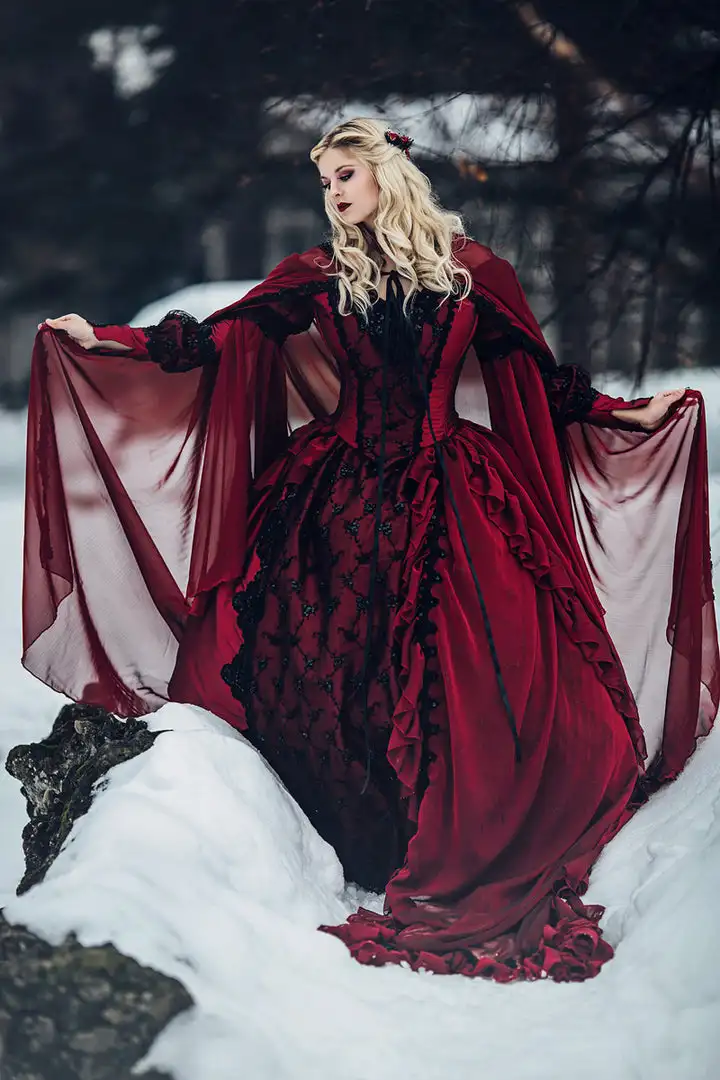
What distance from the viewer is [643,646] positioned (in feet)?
7.05

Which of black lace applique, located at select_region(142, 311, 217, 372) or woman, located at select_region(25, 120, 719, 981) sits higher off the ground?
black lace applique, located at select_region(142, 311, 217, 372)

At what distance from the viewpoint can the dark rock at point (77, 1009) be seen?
1321 millimetres

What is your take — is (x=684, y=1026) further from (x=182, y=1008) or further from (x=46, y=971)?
(x=46, y=971)

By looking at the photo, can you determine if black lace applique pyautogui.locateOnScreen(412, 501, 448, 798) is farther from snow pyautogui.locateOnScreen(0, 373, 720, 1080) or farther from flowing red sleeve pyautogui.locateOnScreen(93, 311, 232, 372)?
flowing red sleeve pyautogui.locateOnScreen(93, 311, 232, 372)

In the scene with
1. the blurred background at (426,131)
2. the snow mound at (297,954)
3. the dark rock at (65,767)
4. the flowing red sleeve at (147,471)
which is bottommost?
the snow mound at (297,954)

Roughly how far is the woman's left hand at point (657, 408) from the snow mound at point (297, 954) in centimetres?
66

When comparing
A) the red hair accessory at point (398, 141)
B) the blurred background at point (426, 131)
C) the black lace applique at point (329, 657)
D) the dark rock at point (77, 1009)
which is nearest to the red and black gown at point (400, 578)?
the black lace applique at point (329, 657)

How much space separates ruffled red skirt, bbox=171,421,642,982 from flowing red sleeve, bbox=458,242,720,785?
9 centimetres

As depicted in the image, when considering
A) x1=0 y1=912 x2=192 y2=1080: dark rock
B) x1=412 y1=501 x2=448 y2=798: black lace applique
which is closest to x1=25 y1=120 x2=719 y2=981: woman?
x1=412 y1=501 x2=448 y2=798: black lace applique

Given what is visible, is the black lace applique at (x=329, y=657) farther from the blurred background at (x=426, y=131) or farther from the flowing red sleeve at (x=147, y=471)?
the blurred background at (x=426, y=131)

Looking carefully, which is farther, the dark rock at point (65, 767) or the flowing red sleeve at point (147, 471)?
the flowing red sleeve at point (147, 471)

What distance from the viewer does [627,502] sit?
2.13 meters

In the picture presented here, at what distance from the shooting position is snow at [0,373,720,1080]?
138cm

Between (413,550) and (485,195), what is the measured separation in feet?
5.25
